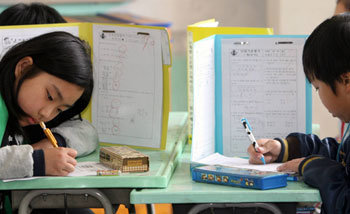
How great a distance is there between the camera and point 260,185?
128 cm

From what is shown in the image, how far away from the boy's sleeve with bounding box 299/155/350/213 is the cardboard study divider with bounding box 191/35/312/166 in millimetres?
371

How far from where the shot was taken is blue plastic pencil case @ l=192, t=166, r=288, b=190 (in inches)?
50.8

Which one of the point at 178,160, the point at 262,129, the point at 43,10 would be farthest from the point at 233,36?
the point at 43,10

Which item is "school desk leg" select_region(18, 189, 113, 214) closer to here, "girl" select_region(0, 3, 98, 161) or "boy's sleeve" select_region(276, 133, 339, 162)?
"girl" select_region(0, 3, 98, 161)

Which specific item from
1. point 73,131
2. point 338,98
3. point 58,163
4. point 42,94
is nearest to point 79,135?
point 73,131

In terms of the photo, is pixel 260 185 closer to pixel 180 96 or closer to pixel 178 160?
pixel 178 160

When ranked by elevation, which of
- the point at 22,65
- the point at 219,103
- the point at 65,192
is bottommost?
the point at 65,192

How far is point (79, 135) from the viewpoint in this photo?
1699 mm

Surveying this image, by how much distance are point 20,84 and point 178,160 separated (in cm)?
51

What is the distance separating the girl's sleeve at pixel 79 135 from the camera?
166cm

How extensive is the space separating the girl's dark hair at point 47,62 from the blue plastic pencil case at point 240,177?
0.47 m

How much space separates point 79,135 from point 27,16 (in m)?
0.70

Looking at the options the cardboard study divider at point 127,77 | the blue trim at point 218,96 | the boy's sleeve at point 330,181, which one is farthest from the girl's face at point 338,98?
the cardboard study divider at point 127,77

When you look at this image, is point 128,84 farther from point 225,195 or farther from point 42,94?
point 225,195
